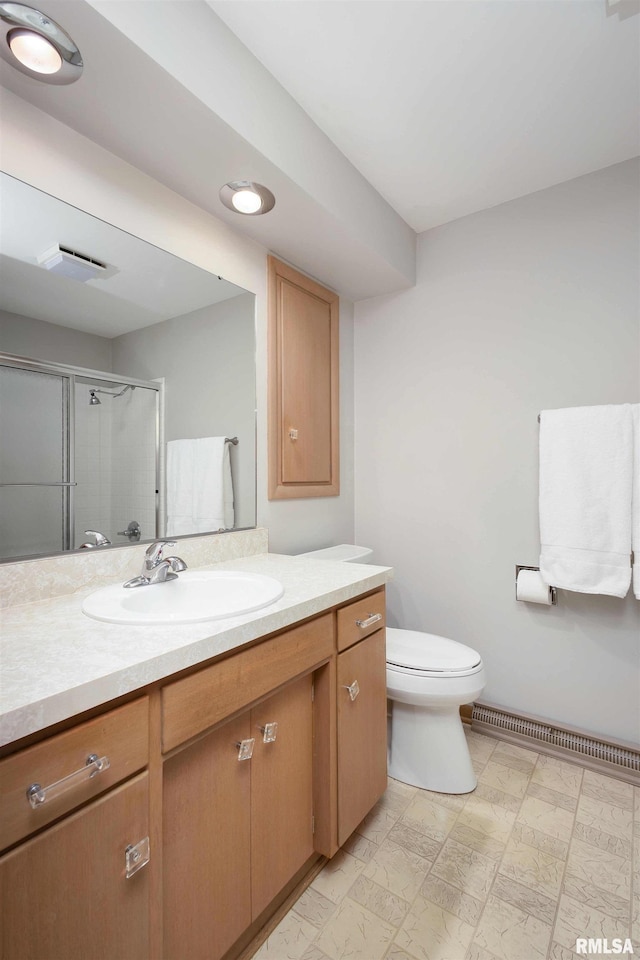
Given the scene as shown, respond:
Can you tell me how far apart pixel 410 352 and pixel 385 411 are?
13.0 inches

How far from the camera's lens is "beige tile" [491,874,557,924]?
1.17 meters

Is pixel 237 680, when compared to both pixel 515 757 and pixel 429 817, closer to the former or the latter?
pixel 429 817

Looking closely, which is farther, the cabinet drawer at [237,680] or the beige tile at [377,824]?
the beige tile at [377,824]

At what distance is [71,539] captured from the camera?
3.98ft

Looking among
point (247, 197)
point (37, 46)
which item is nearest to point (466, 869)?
point (247, 197)

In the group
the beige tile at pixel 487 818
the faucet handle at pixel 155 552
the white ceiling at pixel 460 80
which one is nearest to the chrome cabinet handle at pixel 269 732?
the faucet handle at pixel 155 552

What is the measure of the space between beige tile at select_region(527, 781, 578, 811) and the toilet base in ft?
0.69

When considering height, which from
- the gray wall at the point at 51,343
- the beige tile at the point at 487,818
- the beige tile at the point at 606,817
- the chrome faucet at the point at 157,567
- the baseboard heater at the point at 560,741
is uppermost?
the gray wall at the point at 51,343

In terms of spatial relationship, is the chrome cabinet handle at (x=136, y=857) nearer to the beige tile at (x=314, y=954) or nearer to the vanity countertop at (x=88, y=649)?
the vanity countertop at (x=88, y=649)

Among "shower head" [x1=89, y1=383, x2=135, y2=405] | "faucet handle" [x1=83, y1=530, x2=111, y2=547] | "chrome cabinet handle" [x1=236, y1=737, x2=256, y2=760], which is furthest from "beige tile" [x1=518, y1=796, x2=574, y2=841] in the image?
"shower head" [x1=89, y1=383, x2=135, y2=405]

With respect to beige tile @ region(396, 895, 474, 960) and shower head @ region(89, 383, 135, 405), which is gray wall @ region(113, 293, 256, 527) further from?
beige tile @ region(396, 895, 474, 960)

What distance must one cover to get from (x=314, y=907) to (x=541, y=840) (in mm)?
759

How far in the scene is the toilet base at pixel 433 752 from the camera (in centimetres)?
165

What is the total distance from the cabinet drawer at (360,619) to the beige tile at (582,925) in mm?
846
